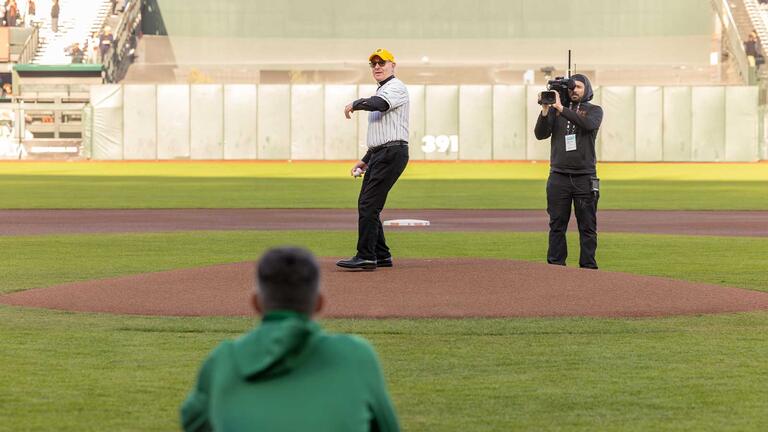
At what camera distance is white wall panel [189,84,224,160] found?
7281cm

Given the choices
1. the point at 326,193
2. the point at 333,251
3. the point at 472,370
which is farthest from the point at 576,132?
the point at 326,193

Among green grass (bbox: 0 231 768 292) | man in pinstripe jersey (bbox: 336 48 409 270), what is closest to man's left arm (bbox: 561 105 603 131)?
man in pinstripe jersey (bbox: 336 48 409 270)

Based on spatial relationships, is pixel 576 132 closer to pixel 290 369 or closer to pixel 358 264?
pixel 358 264

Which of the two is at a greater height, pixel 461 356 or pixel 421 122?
pixel 421 122

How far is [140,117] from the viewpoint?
72.6 m

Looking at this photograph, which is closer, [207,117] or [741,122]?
[741,122]

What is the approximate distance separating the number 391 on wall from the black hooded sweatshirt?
184ft

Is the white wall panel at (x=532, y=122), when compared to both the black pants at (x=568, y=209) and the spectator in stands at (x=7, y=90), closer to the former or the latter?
the spectator in stands at (x=7, y=90)

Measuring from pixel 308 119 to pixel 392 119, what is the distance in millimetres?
58485

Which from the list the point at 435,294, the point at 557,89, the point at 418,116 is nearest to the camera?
the point at 435,294

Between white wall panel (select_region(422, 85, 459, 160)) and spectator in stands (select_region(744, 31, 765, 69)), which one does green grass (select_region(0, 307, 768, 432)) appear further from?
spectator in stands (select_region(744, 31, 765, 69))

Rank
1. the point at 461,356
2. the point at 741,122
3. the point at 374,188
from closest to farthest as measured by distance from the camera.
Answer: the point at 461,356 < the point at 374,188 < the point at 741,122

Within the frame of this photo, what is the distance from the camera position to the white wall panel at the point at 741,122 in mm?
71938

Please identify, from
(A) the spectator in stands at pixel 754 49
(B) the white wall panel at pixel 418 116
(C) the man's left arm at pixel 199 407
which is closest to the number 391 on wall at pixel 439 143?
(B) the white wall panel at pixel 418 116
